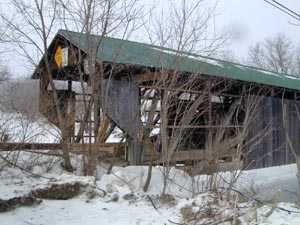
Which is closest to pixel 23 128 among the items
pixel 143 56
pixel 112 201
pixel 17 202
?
pixel 17 202

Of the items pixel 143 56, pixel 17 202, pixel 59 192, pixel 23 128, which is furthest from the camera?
pixel 143 56

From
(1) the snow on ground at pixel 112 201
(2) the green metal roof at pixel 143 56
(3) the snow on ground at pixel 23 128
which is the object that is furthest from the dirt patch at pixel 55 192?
(2) the green metal roof at pixel 143 56

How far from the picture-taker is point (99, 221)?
21.1 ft

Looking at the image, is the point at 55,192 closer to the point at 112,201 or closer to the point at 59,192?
the point at 59,192

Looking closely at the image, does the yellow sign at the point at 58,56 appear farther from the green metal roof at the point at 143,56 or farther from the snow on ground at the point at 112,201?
the snow on ground at the point at 112,201

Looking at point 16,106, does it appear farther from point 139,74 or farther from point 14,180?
point 139,74


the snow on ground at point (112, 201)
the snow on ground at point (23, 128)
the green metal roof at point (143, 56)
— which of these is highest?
the green metal roof at point (143, 56)

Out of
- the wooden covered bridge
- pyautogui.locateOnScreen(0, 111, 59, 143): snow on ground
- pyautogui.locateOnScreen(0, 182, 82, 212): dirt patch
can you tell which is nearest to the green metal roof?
the wooden covered bridge

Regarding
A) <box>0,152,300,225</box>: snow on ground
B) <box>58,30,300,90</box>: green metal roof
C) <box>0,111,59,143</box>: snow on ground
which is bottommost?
<box>0,152,300,225</box>: snow on ground

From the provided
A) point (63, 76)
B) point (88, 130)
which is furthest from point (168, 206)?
point (63, 76)

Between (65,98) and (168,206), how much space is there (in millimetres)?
5811

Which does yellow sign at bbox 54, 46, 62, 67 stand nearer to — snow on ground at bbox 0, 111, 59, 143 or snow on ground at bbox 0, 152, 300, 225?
snow on ground at bbox 0, 111, 59, 143

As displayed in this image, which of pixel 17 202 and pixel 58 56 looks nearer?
pixel 17 202

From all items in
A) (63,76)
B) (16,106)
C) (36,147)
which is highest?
(63,76)
